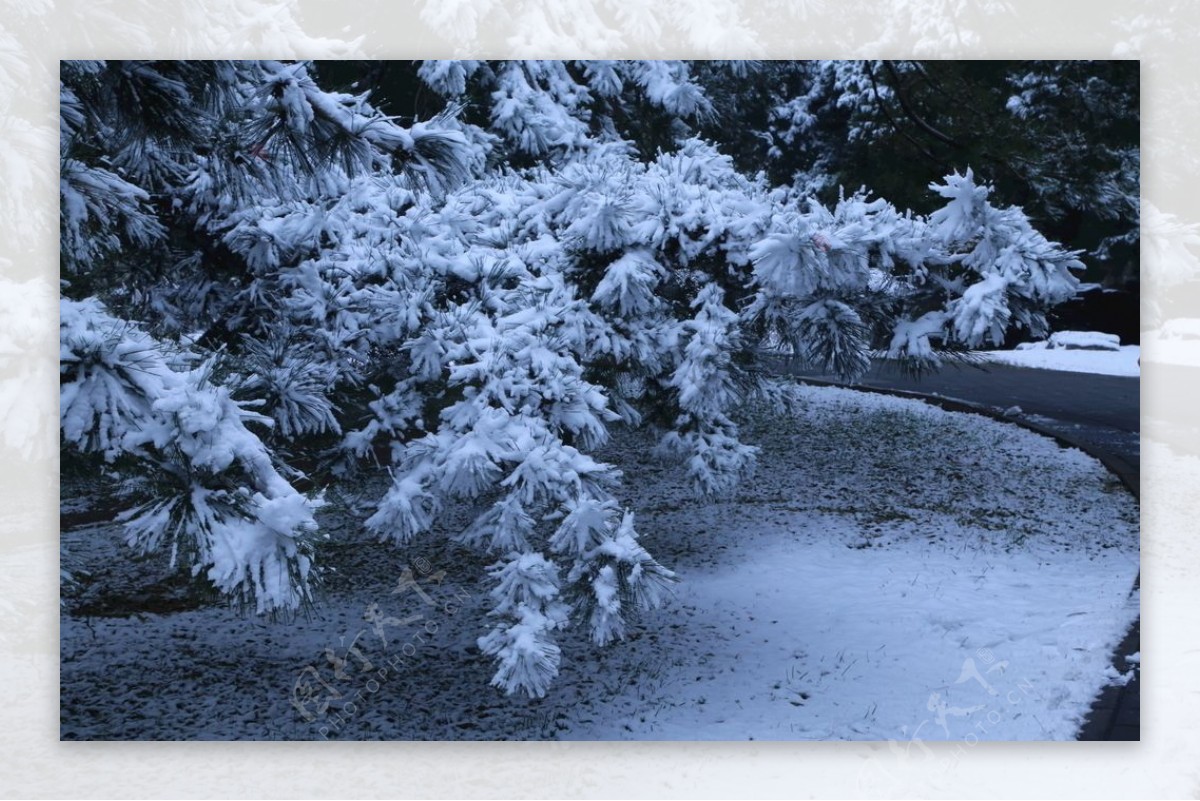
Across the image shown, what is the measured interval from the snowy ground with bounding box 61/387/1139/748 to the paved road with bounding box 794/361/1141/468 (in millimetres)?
172

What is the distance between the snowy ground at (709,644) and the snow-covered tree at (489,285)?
204 millimetres

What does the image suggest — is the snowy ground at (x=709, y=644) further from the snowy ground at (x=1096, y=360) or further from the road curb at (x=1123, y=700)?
the snowy ground at (x=1096, y=360)

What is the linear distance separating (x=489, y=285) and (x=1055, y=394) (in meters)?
1.73

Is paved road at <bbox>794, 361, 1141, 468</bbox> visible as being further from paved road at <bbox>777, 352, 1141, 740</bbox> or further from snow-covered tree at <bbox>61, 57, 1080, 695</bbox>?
snow-covered tree at <bbox>61, 57, 1080, 695</bbox>

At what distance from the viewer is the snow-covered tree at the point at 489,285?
205 centimetres

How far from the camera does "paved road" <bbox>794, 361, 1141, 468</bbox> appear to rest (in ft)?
8.91

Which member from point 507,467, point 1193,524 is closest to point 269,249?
point 507,467

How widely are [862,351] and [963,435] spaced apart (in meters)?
1.66

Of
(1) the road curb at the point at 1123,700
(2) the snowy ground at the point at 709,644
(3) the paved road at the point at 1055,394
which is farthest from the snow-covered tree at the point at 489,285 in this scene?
(1) the road curb at the point at 1123,700

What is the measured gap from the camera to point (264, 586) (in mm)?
1578

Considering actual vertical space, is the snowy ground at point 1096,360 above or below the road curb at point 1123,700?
above

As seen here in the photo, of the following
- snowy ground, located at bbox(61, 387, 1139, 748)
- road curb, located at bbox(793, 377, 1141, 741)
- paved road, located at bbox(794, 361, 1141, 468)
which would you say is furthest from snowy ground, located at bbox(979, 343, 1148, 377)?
snowy ground, located at bbox(61, 387, 1139, 748)

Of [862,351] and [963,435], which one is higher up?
[862,351]

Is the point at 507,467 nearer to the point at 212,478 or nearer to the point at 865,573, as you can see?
the point at 212,478
